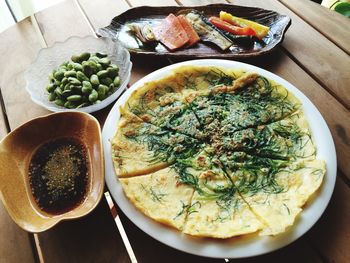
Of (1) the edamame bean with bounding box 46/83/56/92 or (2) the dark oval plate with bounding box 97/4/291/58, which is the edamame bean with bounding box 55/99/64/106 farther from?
(2) the dark oval plate with bounding box 97/4/291/58

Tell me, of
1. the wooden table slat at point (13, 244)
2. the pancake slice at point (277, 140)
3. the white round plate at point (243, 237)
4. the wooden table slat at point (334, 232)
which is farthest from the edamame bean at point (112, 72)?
the wooden table slat at point (334, 232)

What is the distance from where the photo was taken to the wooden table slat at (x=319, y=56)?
7.84 ft

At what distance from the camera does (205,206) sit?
177 centimetres

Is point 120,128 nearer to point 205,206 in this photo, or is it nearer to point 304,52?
point 205,206

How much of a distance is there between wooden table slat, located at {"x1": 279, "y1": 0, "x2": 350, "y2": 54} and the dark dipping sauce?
6.91ft

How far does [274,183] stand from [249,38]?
1.23 metres

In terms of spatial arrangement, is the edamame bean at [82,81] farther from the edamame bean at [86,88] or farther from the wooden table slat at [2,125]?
the wooden table slat at [2,125]

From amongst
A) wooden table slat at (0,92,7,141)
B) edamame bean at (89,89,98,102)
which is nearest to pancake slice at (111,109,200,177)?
edamame bean at (89,89,98,102)

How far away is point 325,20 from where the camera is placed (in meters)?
2.84

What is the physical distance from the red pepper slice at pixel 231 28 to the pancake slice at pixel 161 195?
1.33 m

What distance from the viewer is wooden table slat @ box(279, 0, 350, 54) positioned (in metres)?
2.68

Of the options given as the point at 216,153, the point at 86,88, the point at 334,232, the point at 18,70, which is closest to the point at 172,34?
the point at 86,88

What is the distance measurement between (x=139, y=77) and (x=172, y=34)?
0.44 meters

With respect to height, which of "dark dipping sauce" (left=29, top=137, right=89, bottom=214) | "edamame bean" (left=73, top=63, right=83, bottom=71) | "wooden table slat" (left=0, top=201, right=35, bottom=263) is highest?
"edamame bean" (left=73, top=63, right=83, bottom=71)
